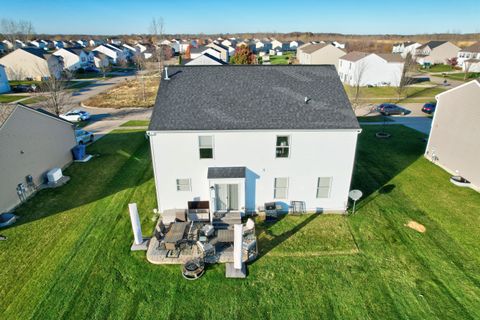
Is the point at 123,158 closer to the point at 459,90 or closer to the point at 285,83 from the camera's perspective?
the point at 285,83

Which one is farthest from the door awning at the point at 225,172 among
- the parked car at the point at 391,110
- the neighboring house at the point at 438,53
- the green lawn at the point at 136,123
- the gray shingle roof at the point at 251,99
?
the neighboring house at the point at 438,53

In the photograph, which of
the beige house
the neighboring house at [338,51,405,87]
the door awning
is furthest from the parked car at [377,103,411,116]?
the beige house

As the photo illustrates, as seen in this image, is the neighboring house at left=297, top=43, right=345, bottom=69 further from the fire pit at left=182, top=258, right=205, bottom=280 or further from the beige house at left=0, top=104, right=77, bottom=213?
the fire pit at left=182, top=258, right=205, bottom=280

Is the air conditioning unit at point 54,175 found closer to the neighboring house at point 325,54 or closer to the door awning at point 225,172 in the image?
the door awning at point 225,172

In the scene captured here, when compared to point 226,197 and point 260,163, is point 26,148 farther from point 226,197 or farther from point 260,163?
point 260,163

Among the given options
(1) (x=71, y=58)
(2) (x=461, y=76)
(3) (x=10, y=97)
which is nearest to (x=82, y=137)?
(3) (x=10, y=97)

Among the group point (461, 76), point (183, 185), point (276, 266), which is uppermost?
point (461, 76)

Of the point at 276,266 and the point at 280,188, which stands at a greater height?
the point at 280,188
